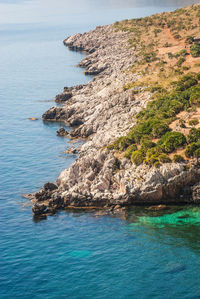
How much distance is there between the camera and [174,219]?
2569 inches

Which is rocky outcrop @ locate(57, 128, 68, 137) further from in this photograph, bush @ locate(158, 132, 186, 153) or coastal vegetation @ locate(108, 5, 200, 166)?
bush @ locate(158, 132, 186, 153)

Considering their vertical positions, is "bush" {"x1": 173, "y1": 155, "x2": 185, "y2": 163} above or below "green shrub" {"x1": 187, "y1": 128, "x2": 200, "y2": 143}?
below

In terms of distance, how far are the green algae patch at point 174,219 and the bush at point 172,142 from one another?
38.9 ft

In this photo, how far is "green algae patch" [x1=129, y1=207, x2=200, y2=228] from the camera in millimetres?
64250

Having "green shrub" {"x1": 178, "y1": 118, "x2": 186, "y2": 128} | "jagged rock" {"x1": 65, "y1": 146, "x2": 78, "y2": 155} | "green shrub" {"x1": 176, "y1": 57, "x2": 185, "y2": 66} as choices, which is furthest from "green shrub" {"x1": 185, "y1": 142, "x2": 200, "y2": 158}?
"green shrub" {"x1": 176, "y1": 57, "x2": 185, "y2": 66}

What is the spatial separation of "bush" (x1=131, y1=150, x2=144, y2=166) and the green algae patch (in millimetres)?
10873

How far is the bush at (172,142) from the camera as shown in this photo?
7175 cm

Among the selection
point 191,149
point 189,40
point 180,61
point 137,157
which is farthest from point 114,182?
point 189,40

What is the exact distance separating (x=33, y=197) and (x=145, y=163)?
24.0 m

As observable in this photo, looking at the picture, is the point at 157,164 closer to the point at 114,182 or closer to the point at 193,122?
the point at 114,182

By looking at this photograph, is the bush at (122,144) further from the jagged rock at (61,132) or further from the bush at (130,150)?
the jagged rock at (61,132)

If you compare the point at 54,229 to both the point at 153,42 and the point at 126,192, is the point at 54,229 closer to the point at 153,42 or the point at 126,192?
the point at 126,192

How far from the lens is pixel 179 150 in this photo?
235ft

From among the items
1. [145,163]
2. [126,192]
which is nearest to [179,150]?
[145,163]
